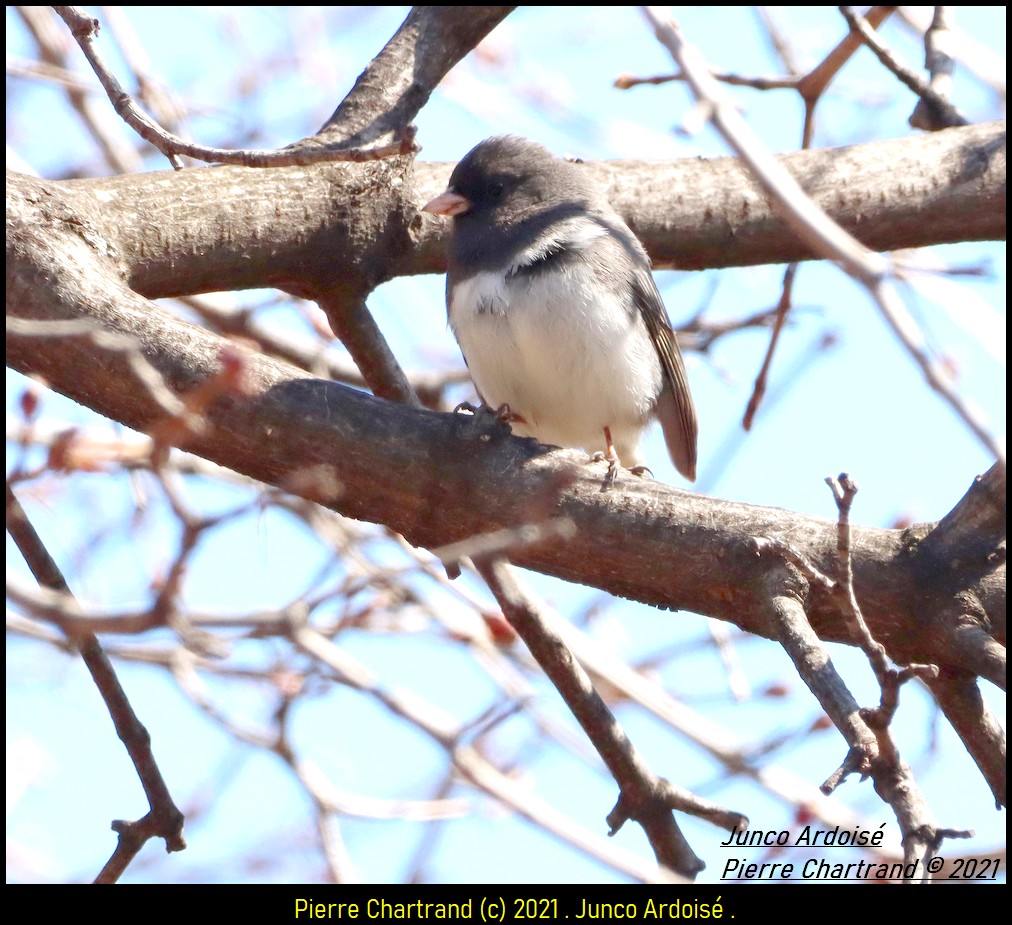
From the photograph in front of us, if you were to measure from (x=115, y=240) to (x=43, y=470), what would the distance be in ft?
3.15

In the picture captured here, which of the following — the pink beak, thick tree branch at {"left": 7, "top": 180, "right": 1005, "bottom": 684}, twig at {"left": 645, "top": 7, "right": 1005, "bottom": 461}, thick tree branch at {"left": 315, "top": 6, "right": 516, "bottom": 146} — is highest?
thick tree branch at {"left": 315, "top": 6, "right": 516, "bottom": 146}

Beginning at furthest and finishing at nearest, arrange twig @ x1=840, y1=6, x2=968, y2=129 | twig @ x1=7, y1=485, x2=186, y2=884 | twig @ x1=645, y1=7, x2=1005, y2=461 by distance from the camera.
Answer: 1. twig @ x1=840, y1=6, x2=968, y2=129
2. twig @ x1=7, y1=485, x2=186, y2=884
3. twig @ x1=645, y1=7, x2=1005, y2=461

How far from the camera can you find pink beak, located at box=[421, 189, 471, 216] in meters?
2.69

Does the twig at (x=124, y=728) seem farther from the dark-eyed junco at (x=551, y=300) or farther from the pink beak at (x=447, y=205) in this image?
the pink beak at (x=447, y=205)

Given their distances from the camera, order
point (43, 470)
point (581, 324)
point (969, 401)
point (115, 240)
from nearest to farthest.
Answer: point (969, 401)
point (43, 470)
point (115, 240)
point (581, 324)

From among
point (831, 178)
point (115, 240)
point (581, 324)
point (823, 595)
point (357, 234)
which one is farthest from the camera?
point (831, 178)

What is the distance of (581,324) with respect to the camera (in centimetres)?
266

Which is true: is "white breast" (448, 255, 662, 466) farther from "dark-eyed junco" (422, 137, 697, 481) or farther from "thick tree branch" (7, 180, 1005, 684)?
"thick tree branch" (7, 180, 1005, 684)

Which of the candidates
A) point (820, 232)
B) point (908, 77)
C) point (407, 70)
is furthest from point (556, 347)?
point (820, 232)

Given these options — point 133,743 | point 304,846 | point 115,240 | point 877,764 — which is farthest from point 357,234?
point 304,846

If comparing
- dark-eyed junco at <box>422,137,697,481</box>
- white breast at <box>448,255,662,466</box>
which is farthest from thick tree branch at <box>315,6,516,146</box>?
white breast at <box>448,255,662,466</box>

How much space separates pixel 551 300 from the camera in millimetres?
2637

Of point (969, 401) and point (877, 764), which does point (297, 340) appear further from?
point (969, 401)

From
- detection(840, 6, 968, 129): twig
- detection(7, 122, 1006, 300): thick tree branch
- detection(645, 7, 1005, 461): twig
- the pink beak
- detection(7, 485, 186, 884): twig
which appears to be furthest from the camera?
the pink beak
